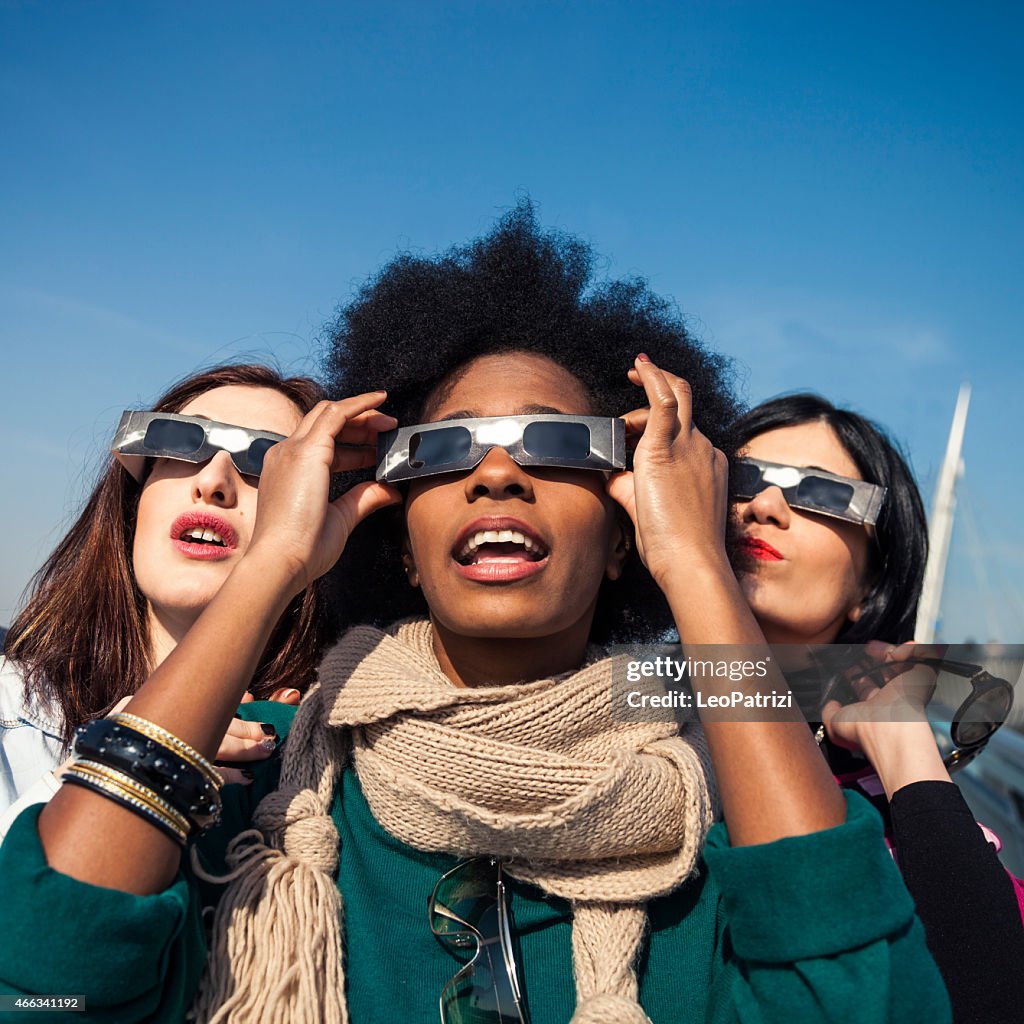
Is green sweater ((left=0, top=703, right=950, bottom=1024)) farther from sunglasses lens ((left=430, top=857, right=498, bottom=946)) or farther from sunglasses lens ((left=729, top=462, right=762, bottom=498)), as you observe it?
sunglasses lens ((left=729, top=462, right=762, bottom=498))

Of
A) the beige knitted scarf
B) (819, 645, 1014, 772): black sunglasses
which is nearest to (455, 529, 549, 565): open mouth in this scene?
the beige knitted scarf

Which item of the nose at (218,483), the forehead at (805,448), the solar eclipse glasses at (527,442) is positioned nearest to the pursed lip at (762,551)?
the forehead at (805,448)

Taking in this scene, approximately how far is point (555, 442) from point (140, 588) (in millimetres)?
1937

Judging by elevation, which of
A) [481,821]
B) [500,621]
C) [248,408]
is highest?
[248,408]

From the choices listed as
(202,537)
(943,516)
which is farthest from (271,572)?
(943,516)

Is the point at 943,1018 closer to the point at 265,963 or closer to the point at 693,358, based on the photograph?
the point at 265,963

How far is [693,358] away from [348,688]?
176cm

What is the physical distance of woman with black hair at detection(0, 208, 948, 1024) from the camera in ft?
6.46

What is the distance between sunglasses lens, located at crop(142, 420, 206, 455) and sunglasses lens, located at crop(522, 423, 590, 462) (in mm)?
1482

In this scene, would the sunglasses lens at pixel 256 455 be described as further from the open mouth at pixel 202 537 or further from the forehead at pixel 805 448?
the forehead at pixel 805 448

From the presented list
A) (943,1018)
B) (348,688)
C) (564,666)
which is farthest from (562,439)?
(943,1018)

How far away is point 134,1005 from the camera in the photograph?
1.95 metres

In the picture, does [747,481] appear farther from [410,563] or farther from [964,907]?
[964,907]

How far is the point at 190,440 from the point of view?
11.6 feet
